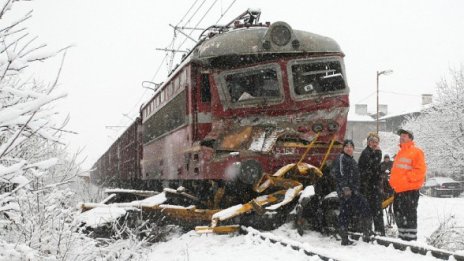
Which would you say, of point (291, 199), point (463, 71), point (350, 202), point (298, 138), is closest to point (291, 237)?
point (291, 199)

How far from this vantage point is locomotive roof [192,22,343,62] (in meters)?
8.12

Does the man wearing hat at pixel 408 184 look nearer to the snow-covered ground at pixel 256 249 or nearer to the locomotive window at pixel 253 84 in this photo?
the snow-covered ground at pixel 256 249

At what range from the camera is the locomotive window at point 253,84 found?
8180 millimetres

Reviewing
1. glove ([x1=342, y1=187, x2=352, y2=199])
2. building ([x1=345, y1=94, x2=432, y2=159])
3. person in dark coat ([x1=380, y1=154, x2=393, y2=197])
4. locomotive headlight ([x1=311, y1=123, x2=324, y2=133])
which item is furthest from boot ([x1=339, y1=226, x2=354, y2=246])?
building ([x1=345, y1=94, x2=432, y2=159])

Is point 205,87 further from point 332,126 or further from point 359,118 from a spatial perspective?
point 359,118

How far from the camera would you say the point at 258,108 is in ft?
26.6

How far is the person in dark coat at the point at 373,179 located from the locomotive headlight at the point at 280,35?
2.23m

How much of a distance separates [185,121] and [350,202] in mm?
3247

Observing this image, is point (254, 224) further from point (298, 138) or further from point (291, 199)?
point (298, 138)

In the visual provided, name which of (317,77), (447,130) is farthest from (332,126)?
(447,130)

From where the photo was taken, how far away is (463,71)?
1261 inches

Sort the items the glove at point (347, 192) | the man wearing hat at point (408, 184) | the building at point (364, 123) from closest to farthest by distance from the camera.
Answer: the glove at point (347, 192) < the man wearing hat at point (408, 184) < the building at point (364, 123)

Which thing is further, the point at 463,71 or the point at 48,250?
the point at 463,71

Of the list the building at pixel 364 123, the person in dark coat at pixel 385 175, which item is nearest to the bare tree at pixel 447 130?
the building at pixel 364 123
